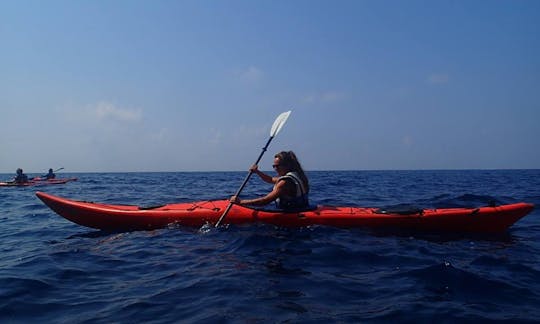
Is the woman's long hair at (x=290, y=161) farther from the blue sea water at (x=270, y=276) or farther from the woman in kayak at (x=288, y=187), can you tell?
the blue sea water at (x=270, y=276)

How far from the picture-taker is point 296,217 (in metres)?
6.22

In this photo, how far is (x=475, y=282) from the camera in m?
3.68

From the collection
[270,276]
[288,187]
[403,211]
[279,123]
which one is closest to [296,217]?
[288,187]

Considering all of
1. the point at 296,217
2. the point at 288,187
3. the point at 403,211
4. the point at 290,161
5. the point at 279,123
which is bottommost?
the point at 296,217

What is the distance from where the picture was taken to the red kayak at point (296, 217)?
234 inches

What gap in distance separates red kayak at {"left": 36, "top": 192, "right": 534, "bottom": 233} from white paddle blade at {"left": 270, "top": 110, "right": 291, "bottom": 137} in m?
2.41

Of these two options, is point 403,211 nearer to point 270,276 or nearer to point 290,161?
point 290,161

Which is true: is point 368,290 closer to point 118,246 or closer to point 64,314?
point 64,314

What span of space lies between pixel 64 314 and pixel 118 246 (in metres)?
2.47

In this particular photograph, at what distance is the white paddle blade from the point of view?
28.5ft

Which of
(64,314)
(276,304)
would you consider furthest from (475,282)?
(64,314)

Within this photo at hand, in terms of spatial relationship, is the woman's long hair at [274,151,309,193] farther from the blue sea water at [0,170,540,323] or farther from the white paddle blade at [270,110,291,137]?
the white paddle blade at [270,110,291,137]

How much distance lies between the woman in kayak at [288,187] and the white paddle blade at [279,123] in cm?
221

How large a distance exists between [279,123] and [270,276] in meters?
5.31
